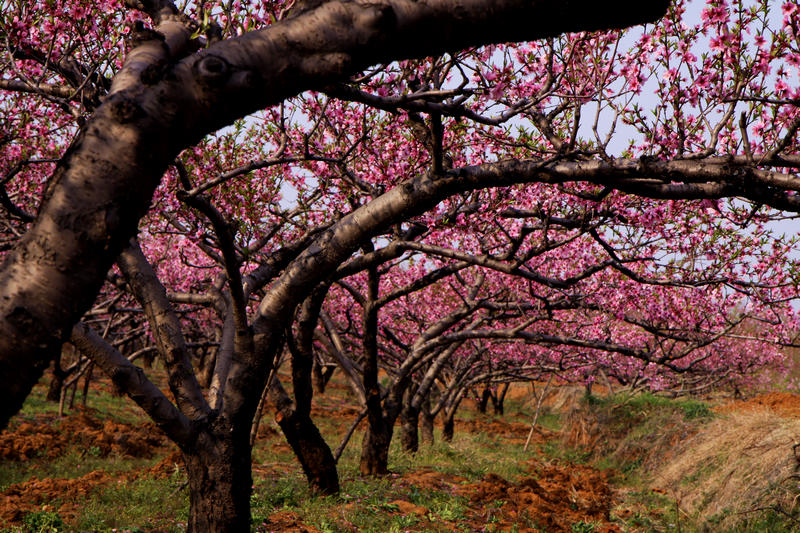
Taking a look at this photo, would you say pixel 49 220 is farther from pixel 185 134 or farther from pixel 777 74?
pixel 777 74

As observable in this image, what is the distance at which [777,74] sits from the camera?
5062 millimetres

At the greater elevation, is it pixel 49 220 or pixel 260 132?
pixel 260 132

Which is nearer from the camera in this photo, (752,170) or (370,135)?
(752,170)

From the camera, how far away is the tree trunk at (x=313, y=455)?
317 inches

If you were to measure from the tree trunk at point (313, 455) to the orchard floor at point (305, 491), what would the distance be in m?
0.25

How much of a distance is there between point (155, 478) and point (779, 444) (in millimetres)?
10357

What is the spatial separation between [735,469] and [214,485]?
8758 mm

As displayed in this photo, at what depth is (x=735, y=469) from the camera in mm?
9609

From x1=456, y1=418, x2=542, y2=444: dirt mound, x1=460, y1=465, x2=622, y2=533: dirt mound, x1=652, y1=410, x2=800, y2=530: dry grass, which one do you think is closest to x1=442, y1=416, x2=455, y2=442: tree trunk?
x1=456, y1=418, x2=542, y2=444: dirt mound

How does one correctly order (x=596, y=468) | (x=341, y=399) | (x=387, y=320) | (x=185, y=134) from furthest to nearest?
(x=341, y=399), (x=387, y=320), (x=596, y=468), (x=185, y=134)

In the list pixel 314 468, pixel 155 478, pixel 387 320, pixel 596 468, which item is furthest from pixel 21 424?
pixel 596 468

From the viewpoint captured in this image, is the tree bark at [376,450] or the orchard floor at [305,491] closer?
the orchard floor at [305,491]

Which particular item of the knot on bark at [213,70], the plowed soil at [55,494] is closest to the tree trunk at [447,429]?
the plowed soil at [55,494]

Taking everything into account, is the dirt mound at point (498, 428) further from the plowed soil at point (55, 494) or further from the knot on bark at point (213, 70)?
the knot on bark at point (213, 70)
